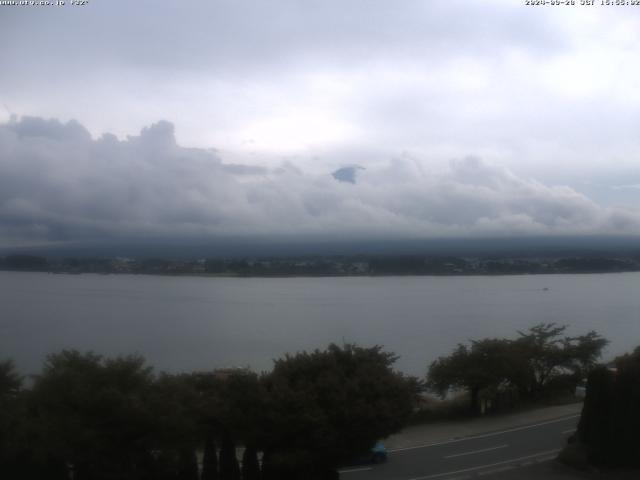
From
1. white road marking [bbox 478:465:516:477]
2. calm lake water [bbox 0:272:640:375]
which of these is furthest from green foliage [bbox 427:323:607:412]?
white road marking [bbox 478:465:516:477]

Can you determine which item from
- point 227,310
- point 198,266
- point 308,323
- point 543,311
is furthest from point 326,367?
point 198,266

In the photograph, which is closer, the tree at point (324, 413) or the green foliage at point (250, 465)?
the tree at point (324, 413)

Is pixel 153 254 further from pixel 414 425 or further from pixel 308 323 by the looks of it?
pixel 414 425

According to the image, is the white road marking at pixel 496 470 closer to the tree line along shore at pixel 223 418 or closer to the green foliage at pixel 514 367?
the tree line along shore at pixel 223 418

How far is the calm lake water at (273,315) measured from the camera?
35094 mm

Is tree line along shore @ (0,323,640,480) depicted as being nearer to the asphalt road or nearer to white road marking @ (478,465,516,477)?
white road marking @ (478,465,516,477)

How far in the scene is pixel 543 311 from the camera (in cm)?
5753

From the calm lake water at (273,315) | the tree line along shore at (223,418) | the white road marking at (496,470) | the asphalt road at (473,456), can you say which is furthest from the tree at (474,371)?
the tree line along shore at (223,418)

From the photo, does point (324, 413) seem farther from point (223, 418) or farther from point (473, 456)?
point (473, 456)

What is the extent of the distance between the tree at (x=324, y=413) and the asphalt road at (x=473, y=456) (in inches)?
77.8

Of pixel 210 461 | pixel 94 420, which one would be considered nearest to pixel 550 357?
pixel 210 461

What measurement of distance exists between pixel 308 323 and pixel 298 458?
116 ft

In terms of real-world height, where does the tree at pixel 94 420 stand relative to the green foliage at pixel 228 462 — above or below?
above

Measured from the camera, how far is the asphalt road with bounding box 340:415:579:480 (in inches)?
527
